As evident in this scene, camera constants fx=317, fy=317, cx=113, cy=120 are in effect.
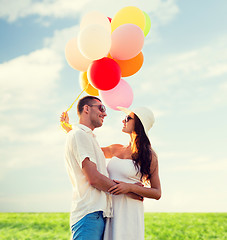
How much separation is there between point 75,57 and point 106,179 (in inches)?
67.4

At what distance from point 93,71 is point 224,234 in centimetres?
669

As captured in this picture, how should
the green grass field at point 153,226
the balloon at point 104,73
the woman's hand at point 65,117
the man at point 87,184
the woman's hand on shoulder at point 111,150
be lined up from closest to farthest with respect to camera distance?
the man at point 87,184 → the balloon at point 104,73 → the woman's hand on shoulder at point 111,150 → the woman's hand at point 65,117 → the green grass field at point 153,226

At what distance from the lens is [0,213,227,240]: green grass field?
821cm

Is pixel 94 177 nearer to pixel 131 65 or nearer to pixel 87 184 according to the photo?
pixel 87 184

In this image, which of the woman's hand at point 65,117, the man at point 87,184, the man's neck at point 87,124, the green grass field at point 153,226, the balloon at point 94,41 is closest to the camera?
the man at point 87,184

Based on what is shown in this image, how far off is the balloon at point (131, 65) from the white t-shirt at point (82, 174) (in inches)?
47.5

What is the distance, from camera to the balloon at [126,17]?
157 inches

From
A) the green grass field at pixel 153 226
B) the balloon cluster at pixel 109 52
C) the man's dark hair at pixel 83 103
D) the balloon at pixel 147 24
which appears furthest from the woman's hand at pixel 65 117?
the green grass field at pixel 153 226

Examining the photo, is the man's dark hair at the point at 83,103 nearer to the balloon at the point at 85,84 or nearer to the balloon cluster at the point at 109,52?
the balloon cluster at the point at 109,52

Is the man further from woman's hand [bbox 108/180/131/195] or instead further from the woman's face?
the woman's face

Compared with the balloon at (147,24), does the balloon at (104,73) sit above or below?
below

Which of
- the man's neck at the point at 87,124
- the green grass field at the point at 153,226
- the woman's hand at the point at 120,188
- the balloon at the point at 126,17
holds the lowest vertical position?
the green grass field at the point at 153,226

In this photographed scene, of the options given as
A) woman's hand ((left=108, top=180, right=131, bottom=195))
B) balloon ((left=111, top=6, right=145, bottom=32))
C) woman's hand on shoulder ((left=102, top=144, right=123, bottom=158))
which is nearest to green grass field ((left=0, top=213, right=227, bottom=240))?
woman's hand on shoulder ((left=102, top=144, right=123, bottom=158))

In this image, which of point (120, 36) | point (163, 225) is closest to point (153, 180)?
point (120, 36)
